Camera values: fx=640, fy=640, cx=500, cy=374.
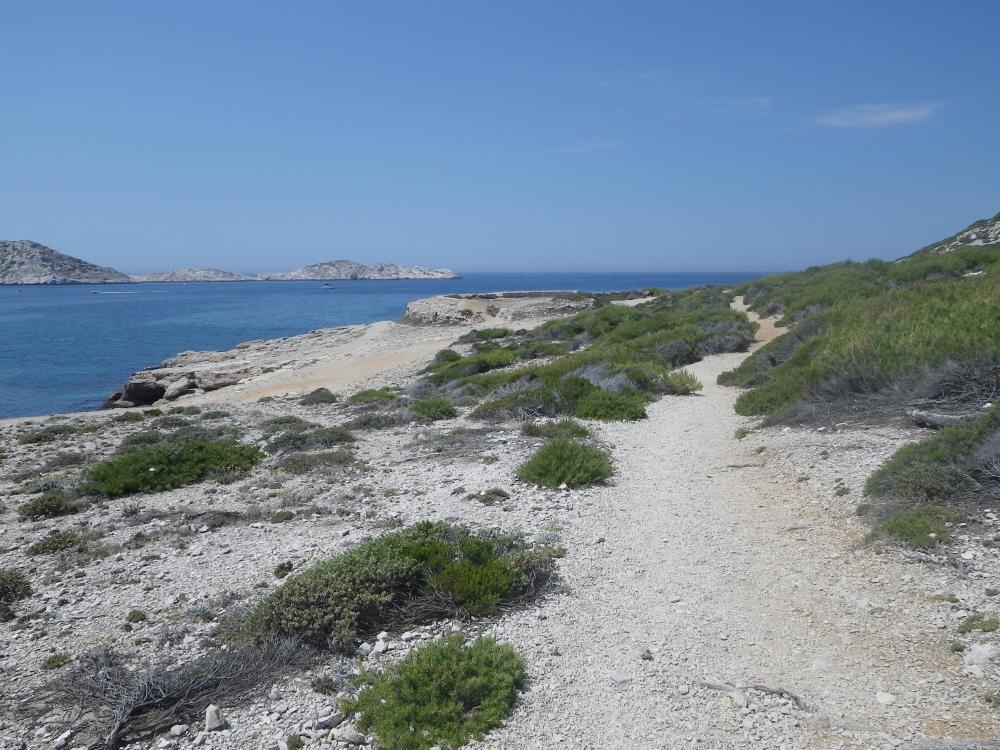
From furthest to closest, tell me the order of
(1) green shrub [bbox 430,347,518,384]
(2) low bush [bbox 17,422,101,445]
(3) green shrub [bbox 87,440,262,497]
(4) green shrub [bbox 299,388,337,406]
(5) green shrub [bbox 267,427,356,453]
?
(1) green shrub [bbox 430,347,518,384] < (4) green shrub [bbox 299,388,337,406] < (2) low bush [bbox 17,422,101,445] < (5) green shrub [bbox 267,427,356,453] < (3) green shrub [bbox 87,440,262,497]

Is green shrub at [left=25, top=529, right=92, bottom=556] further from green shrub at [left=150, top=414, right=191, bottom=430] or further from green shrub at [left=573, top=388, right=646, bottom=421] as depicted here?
green shrub at [left=573, top=388, right=646, bottom=421]

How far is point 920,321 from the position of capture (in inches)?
483

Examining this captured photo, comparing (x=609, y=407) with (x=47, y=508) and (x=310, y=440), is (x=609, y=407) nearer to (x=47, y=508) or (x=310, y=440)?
(x=310, y=440)

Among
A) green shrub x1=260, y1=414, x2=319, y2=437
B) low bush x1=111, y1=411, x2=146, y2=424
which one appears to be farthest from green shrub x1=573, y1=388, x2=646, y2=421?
low bush x1=111, y1=411, x2=146, y2=424

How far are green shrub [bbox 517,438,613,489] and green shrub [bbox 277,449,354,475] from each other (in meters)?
3.96

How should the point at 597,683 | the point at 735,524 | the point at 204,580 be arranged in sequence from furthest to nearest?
the point at 735,524 → the point at 204,580 → the point at 597,683

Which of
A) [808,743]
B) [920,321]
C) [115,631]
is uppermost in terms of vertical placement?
[920,321]

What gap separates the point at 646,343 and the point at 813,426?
39.3 ft

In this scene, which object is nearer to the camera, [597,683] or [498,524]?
[597,683]

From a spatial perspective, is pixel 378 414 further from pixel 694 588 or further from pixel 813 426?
pixel 694 588

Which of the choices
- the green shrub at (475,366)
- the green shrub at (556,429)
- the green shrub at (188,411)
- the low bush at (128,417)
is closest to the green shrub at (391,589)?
the green shrub at (556,429)

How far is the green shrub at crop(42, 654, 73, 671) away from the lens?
5.77 metres

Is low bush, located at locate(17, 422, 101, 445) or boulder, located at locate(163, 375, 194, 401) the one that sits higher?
low bush, located at locate(17, 422, 101, 445)

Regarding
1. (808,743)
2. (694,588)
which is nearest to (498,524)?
(694,588)
